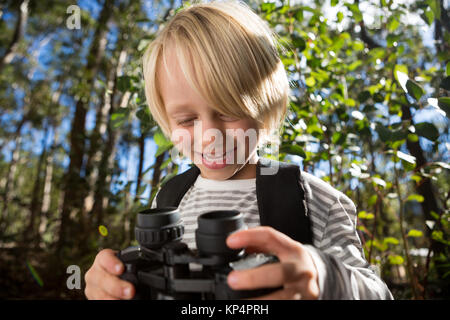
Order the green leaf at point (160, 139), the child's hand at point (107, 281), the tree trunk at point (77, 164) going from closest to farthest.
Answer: the child's hand at point (107, 281) < the green leaf at point (160, 139) < the tree trunk at point (77, 164)

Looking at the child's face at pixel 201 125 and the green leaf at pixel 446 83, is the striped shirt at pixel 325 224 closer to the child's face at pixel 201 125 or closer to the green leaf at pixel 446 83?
the child's face at pixel 201 125

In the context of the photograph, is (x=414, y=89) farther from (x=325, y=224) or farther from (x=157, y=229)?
(x=157, y=229)

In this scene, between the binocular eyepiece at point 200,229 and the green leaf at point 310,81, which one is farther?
the green leaf at point 310,81

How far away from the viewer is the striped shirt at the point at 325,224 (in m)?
0.69

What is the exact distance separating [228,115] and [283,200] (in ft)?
1.03

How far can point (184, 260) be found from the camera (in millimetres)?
700

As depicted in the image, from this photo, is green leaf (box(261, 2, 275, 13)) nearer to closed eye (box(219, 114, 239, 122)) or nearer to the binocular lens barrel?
closed eye (box(219, 114, 239, 122))

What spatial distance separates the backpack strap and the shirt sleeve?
78 mm

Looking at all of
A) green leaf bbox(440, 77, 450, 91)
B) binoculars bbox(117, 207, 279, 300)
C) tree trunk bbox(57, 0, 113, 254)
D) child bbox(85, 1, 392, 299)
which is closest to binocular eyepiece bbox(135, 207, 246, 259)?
binoculars bbox(117, 207, 279, 300)

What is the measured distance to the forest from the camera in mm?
1674

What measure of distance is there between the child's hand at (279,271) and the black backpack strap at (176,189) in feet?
1.96
